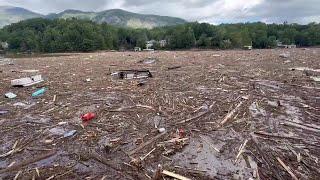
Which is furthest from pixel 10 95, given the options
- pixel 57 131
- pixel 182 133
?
pixel 182 133

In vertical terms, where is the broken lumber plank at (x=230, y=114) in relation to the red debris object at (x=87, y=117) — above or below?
below

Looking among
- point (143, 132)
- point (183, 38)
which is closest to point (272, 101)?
point (143, 132)

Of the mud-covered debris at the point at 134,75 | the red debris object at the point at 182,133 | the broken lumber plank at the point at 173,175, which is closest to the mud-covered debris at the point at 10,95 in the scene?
the mud-covered debris at the point at 134,75

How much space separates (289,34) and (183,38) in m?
33.7

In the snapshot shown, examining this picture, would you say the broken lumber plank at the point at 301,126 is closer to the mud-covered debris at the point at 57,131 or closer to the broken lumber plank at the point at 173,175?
the broken lumber plank at the point at 173,175

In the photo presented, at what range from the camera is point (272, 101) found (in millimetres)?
10984

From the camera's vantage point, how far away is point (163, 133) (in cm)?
762

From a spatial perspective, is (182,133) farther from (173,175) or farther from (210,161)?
(173,175)

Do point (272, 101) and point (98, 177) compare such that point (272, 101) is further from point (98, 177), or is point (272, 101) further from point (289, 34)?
point (289, 34)

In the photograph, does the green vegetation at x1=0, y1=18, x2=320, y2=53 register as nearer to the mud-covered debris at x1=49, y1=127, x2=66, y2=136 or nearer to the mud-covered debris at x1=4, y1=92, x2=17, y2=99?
the mud-covered debris at x1=4, y1=92, x2=17, y2=99

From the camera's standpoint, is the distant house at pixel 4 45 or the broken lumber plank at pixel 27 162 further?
the distant house at pixel 4 45

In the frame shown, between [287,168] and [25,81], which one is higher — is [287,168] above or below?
below

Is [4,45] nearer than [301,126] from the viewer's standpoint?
No

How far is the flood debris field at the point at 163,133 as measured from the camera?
19.1ft
